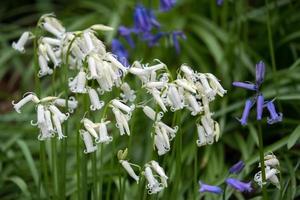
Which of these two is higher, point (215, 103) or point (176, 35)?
point (176, 35)

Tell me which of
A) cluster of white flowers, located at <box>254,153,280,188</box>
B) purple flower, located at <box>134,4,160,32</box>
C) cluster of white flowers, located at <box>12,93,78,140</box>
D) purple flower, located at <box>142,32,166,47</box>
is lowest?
cluster of white flowers, located at <box>254,153,280,188</box>

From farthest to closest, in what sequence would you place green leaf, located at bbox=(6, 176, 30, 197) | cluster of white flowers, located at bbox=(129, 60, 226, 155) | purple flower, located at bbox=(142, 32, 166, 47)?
purple flower, located at bbox=(142, 32, 166, 47)
green leaf, located at bbox=(6, 176, 30, 197)
cluster of white flowers, located at bbox=(129, 60, 226, 155)

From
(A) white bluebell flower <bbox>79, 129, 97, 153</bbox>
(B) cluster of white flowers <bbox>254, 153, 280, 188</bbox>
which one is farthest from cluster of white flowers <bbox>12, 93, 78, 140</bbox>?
(B) cluster of white flowers <bbox>254, 153, 280, 188</bbox>

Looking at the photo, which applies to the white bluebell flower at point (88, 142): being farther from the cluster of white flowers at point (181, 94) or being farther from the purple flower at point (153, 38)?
the purple flower at point (153, 38)

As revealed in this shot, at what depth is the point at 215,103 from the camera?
5.50 metres

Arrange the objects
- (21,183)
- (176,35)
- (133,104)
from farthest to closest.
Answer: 1. (176,35)
2. (21,183)
3. (133,104)

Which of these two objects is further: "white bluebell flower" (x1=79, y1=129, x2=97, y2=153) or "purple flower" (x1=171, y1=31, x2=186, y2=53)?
"purple flower" (x1=171, y1=31, x2=186, y2=53)

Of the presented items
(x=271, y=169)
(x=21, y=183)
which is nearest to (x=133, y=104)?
(x=271, y=169)

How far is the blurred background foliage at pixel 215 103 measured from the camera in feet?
15.3

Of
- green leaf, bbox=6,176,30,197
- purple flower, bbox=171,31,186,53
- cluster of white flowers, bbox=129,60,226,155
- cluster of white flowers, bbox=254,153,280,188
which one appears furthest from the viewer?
purple flower, bbox=171,31,186,53

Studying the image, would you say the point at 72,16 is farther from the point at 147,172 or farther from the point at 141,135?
the point at 147,172

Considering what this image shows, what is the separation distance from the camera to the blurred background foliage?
15.3 ft

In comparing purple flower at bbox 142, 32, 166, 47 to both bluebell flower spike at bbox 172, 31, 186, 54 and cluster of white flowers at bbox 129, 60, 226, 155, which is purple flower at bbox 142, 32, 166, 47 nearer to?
bluebell flower spike at bbox 172, 31, 186, 54

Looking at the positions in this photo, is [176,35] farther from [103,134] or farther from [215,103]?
[103,134]
